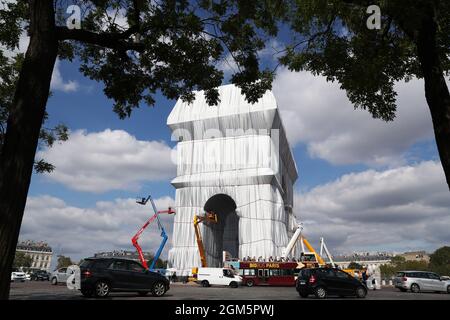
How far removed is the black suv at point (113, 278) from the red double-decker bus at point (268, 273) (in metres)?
21.2

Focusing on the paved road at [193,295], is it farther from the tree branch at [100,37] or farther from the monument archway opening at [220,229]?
the monument archway opening at [220,229]

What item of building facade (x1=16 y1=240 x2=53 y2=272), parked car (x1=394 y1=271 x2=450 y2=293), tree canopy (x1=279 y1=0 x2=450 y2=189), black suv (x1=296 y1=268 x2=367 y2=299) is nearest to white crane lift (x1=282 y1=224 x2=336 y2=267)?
parked car (x1=394 y1=271 x2=450 y2=293)

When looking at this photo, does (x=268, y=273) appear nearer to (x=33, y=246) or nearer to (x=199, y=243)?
(x=199, y=243)

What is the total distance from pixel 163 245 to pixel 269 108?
76.1 feet

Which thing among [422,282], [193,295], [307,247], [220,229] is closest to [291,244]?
[307,247]

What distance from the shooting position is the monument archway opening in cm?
5413

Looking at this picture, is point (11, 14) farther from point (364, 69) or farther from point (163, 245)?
point (163, 245)

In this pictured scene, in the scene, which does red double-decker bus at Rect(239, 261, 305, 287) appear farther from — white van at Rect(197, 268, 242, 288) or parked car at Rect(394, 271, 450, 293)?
parked car at Rect(394, 271, 450, 293)

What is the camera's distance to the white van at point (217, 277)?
3309 centimetres

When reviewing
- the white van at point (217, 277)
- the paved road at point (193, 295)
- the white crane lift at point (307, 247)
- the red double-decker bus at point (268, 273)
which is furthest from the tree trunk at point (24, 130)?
the white crane lift at point (307, 247)

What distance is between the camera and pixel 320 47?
10797 millimetres

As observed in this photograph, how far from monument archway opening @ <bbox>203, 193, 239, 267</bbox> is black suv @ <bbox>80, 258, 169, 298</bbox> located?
36498mm

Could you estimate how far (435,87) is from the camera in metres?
7.76
